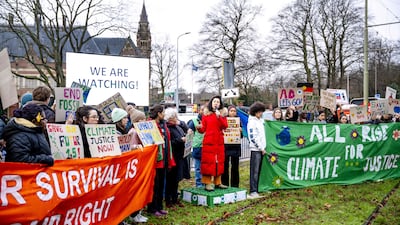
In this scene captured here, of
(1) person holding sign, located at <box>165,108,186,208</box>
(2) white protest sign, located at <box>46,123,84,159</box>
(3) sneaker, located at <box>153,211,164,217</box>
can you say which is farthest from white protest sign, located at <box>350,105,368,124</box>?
(2) white protest sign, located at <box>46,123,84,159</box>

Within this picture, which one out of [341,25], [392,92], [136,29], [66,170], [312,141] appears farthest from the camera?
[341,25]

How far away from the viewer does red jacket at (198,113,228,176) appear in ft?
26.7

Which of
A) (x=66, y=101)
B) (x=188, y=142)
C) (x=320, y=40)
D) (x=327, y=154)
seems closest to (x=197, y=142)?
(x=188, y=142)

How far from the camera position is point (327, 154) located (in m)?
10.2

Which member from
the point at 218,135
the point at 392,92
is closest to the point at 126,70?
the point at 218,135

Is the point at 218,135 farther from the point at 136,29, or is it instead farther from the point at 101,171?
the point at 136,29

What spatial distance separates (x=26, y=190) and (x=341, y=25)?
40.6m

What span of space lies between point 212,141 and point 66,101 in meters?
2.85

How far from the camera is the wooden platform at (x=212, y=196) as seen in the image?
7.97 m

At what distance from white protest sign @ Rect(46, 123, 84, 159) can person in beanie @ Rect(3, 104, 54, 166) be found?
0.48 feet

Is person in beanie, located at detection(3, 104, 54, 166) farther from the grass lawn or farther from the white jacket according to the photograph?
the white jacket

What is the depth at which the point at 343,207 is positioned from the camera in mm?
7938

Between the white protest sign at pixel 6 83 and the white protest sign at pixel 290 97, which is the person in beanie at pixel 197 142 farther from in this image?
the white protest sign at pixel 6 83

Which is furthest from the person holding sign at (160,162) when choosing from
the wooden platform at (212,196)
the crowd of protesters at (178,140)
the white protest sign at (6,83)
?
the white protest sign at (6,83)
